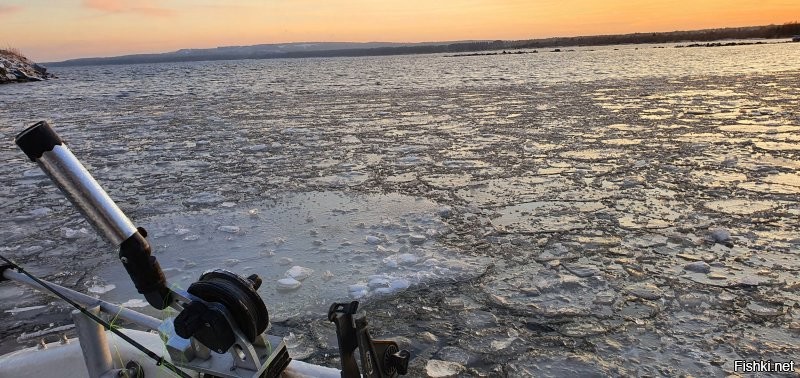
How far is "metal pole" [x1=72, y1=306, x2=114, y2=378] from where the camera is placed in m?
1.73

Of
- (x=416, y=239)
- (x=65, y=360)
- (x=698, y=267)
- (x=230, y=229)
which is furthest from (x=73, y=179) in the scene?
(x=698, y=267)

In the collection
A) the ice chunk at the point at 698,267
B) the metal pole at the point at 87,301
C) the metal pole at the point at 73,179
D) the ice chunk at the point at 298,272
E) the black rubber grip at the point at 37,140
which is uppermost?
the black rubber grip at the point at 37,140

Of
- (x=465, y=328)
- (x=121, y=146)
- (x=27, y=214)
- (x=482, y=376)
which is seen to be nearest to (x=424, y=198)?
(x=465, y=328)

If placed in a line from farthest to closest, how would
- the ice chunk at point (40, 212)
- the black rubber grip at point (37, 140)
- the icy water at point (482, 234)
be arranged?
the ice chunk at point (40, 212) < the icy water at point (482, 234) < the black rubber grip at point (37, 140)

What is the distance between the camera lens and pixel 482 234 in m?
4.14

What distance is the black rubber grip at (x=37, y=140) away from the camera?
1.31 m

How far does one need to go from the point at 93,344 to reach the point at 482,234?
2.87m

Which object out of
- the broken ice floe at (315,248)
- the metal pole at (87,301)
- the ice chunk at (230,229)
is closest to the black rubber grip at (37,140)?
the metal pole at (87,301)

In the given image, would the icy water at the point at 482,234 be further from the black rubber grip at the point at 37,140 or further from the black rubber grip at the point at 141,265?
the black rubber grip at the point at 37,140

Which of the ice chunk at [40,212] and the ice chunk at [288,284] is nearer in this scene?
the ice chunk at [288,284]

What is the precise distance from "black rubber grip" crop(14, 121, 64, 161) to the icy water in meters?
1.55

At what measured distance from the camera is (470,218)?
453cm

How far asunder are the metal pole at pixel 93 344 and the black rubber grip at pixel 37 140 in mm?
615

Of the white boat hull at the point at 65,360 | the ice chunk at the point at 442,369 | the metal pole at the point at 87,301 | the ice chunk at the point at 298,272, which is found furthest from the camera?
the ice chunk at the point at 298,272
